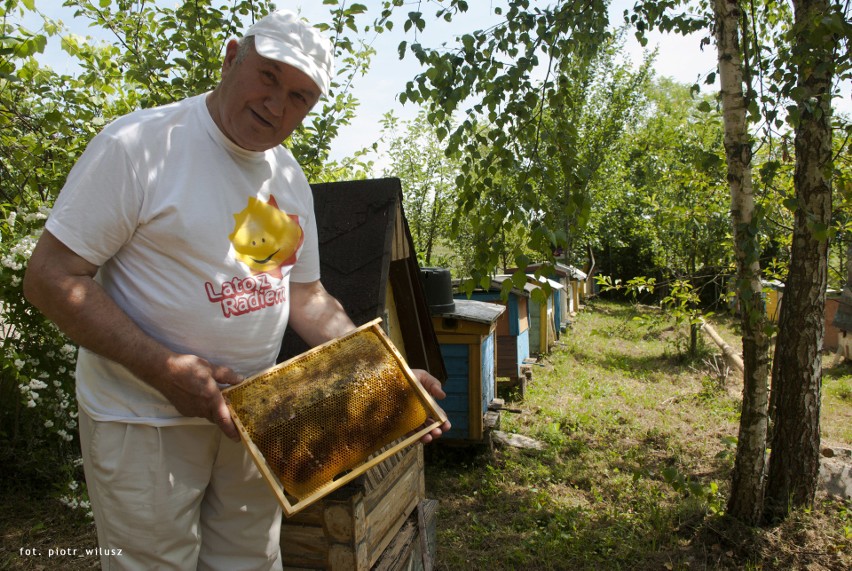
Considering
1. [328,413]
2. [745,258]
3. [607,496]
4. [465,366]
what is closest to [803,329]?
[745,258]

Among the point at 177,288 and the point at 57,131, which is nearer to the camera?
the point at 177,288

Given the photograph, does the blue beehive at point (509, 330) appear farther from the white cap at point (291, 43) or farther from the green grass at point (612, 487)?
the white cap at point (291, 43)

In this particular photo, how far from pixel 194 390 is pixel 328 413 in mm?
339

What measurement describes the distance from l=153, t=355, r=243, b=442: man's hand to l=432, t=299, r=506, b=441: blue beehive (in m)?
3.82

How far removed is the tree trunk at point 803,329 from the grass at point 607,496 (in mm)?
241

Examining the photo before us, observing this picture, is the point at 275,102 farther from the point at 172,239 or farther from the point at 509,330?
the point at 509,330

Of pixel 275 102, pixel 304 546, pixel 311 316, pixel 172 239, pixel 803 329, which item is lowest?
pixel 304 546

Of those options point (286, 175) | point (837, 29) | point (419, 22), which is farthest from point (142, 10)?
point (837, 29)

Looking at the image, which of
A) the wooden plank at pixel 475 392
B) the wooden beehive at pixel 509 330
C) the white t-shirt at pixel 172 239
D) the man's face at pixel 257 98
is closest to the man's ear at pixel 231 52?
the man's face at pixel 257 98

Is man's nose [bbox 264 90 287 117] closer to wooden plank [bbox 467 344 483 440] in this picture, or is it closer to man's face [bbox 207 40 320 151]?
man's face [bbox 207 40 320 151]

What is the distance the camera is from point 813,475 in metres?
3.79

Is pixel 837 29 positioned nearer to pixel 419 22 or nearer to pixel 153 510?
pixel 419 22

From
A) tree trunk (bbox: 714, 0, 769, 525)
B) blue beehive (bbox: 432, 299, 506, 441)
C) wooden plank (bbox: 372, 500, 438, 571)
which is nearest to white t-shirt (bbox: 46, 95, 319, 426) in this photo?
wooden plank (bbox: 372, 500, 438, 571)

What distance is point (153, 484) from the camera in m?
1.40
